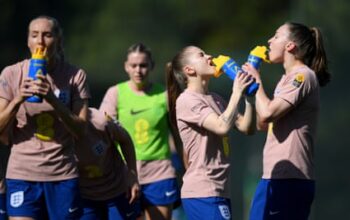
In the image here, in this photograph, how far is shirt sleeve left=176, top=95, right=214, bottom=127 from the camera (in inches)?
286

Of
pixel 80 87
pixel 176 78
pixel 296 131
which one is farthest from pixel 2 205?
pixel 296 131

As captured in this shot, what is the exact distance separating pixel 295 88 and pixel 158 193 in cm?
293

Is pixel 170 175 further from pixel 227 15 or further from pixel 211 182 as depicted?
pixel 227 15

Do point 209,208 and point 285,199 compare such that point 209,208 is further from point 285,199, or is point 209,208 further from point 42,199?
point 42,199

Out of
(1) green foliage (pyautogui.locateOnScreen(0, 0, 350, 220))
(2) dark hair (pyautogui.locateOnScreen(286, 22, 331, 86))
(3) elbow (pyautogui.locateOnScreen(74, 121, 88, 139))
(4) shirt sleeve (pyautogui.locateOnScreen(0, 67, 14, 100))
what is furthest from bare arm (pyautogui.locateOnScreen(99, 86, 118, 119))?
(2) dark hair (pyautogui.locateOnScreen(286, 22, 331, 86))

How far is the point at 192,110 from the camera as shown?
7316 millimetres

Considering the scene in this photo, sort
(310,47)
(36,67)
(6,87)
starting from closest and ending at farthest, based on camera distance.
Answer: (36,67), (310,47), (6,87)

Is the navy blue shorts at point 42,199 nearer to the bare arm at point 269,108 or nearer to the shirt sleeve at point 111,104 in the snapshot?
the bare arm at point 269,108

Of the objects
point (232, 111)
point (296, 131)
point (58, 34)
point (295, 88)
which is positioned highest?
point (58, 34)

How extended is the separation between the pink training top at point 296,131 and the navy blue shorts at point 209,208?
355 millimetres

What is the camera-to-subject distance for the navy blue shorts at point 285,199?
729 centimetres

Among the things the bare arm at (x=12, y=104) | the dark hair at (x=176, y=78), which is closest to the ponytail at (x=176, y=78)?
the dark hair at (x=176, y=78)

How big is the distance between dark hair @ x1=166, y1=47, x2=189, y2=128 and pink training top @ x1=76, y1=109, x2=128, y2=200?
0.75m

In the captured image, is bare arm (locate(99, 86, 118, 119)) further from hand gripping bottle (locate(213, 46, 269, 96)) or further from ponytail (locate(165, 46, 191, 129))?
hand gripping bottle (locate(213, 46, 269, 96))
